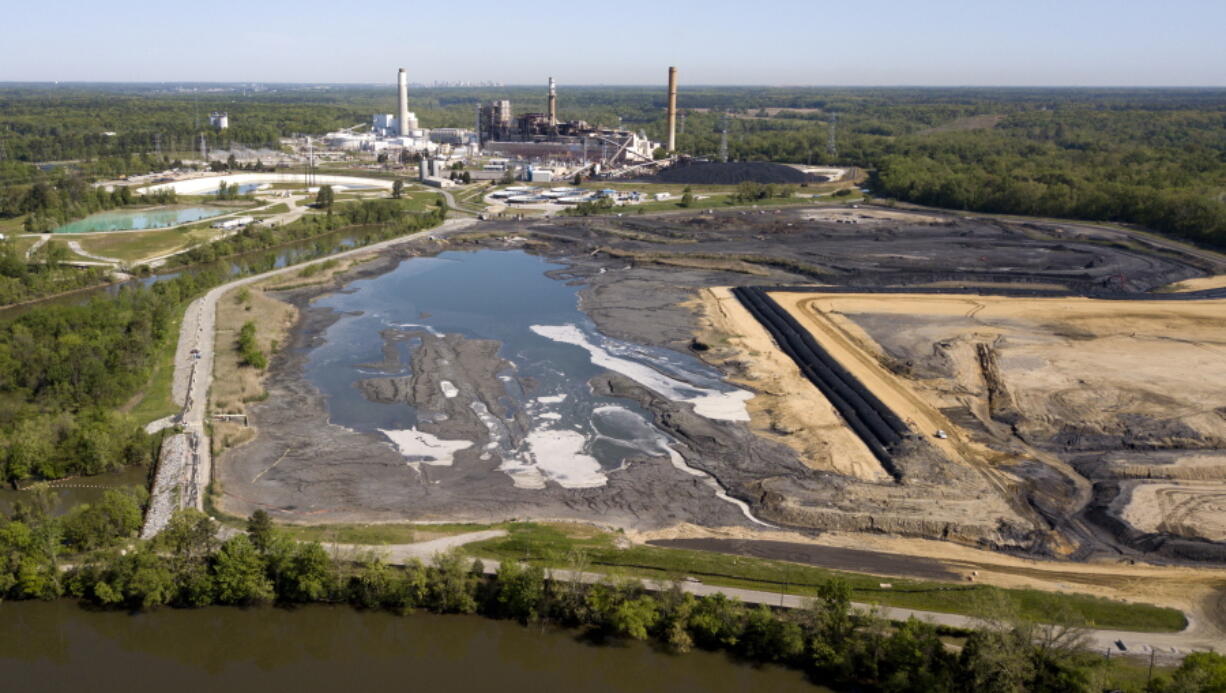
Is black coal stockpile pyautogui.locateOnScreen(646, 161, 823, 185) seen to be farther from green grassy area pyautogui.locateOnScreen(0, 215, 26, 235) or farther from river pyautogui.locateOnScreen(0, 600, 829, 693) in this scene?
river pyautogui.locateOnScreen(0, 600, 829, 693)

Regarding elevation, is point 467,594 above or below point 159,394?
below

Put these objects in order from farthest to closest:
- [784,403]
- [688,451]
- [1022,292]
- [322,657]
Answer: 1. [1022,292]
2. [784,403]
3. [688,451]
4. [322,657]

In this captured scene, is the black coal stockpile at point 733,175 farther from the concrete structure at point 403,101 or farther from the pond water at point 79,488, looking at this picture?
the pond water at point 79,488

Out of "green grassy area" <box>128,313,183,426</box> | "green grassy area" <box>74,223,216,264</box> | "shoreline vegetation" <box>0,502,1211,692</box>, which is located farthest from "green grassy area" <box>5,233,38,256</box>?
"shoreline vegetation" <box>0,502,1211,692</box>

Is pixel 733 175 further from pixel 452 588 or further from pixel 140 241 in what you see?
pixel 452 588

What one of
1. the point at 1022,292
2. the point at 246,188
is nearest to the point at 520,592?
the point at 1022,292
